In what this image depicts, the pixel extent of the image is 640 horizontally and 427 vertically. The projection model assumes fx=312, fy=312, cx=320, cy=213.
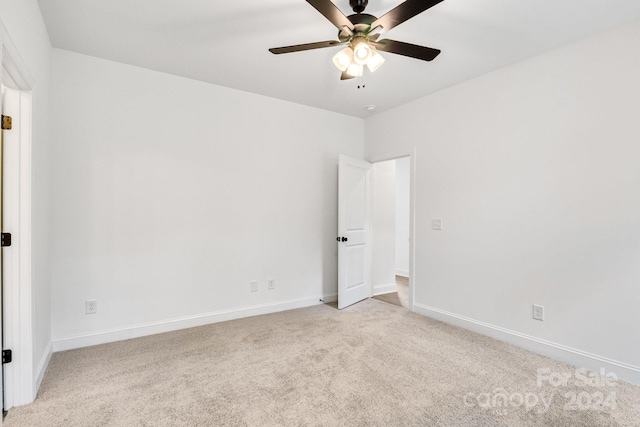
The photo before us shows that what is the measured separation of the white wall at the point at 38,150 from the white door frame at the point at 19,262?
0.08 meters

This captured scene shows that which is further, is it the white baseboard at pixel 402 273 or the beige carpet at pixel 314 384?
the white baseboard at pixel 402 273

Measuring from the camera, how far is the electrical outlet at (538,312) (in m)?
2.69

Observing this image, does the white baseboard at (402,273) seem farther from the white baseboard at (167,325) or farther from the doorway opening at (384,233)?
the white baseboard at (167,325)

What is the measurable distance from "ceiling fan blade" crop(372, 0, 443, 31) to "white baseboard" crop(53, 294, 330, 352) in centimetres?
307

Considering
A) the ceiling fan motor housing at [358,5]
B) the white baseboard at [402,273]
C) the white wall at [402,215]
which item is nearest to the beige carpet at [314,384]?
the ceiling fan motor housing at [358,5]

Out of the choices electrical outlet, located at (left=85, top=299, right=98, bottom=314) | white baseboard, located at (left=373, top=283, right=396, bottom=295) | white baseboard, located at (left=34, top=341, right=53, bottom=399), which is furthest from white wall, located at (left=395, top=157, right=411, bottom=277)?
white baseboard, located at (left=34, top=341, right=53, bottom=399)

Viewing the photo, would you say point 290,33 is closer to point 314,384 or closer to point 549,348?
point 314,384

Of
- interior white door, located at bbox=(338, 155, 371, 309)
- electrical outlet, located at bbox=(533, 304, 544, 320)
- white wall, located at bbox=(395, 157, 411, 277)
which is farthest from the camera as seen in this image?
white wall, located at bbox=(395, 157, 411, 277)

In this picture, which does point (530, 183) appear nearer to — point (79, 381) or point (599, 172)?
point (599, 172)

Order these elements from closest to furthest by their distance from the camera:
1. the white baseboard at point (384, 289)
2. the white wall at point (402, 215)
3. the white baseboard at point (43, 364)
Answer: the white baseboard at point (43, 364), the white baseboard at point (384, 289), the white wall at point (402, 215)

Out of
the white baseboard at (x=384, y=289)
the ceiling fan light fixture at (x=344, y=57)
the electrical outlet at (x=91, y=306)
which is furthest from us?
the white baseboard at (x=384, y=289)

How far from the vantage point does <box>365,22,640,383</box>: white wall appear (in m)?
2.29

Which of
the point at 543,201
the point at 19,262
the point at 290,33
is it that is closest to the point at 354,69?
the point at 290,33

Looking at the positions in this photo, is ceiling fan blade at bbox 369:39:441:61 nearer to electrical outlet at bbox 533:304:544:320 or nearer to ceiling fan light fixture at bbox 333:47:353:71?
ceiling fan light fixture at bbox 333:47:353:71
